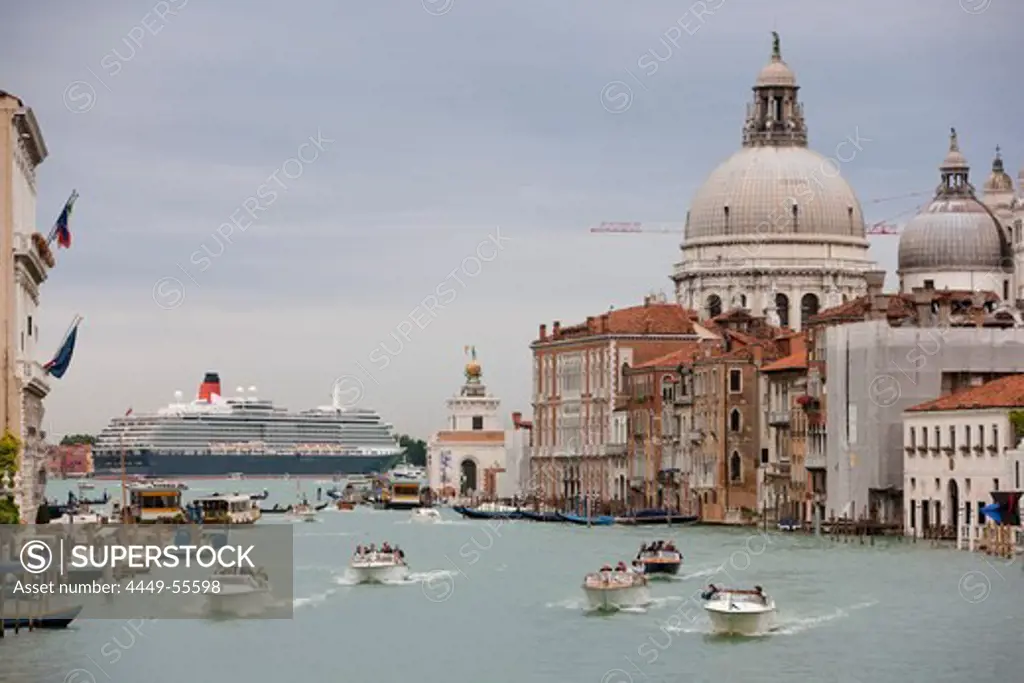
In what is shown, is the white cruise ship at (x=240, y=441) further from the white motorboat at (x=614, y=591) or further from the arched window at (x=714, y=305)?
the white motorboat at (x=614, y=591)

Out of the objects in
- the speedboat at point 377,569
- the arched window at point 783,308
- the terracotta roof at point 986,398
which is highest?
the arched window at point 783,308

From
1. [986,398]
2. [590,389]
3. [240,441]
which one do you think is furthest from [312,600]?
[240,441]

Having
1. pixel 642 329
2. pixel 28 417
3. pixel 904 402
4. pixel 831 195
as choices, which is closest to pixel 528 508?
pixel 642 329

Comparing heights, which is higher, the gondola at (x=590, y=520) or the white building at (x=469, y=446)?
the white building at (x=469, y=446)

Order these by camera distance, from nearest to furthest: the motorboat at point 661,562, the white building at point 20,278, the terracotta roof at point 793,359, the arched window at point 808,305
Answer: the white building at point 20,278
the motorboat at point 661,562
the terracotta roof at point 793,359
the arched window at point 808,305

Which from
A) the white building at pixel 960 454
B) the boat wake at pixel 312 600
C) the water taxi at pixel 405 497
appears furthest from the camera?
the water taxi at pixel 405 497

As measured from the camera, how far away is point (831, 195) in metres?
127

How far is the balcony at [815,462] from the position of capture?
82938 mm

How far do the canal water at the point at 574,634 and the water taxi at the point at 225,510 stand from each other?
62.3 ft

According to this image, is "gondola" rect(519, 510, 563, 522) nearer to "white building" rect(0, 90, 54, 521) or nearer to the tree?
"white building" rect(0, 90, 54, 521)

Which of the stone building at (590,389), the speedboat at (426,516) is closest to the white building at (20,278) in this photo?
the speedboat at (426,516)

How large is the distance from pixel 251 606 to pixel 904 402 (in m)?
33.9

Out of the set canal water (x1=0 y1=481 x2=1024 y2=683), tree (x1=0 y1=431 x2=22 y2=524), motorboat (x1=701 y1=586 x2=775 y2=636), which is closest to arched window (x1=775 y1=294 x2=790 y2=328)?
canal water (x1=0 y1=481 x2=1024 y2=683)

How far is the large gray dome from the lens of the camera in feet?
391
